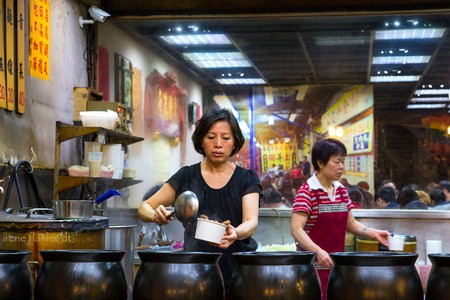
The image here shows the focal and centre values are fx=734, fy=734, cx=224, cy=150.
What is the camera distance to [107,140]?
19.8 feet

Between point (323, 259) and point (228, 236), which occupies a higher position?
point (228, 236)

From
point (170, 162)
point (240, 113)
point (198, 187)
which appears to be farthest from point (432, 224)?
point (198, 187)

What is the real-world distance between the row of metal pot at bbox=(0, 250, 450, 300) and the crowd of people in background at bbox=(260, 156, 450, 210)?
15.0 feet

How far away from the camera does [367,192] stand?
659 cm

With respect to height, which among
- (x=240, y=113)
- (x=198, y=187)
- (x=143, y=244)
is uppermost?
(x=240, y=113)

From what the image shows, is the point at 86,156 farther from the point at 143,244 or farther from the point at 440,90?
the point at 440,90

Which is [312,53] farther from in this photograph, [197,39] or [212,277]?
[212,277]

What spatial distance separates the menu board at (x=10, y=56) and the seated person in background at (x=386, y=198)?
130 inches

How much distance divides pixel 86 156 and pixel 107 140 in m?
0.41

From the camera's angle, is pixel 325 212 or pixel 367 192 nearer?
pixel 325 212

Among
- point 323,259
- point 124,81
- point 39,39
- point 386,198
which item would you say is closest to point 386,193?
point 386,198

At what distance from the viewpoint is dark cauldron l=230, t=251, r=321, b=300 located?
6.38 ft

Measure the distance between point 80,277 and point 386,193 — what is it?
4981 mm

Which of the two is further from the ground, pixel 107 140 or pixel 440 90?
pixel 440 90
